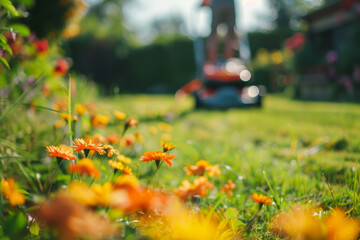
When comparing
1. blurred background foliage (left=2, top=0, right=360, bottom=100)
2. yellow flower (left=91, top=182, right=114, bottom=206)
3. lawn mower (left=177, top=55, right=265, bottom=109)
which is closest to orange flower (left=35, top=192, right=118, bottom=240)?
yellow flower (left=91, top=182, right=114, bottom=206)

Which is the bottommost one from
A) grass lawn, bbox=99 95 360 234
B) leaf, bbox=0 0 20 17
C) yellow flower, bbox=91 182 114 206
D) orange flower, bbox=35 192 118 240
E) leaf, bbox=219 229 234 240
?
grass lawn, bbox=99 95 360 234

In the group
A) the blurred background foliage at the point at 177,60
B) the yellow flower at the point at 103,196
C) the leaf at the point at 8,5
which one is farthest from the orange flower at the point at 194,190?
the blurred background foliage at the point at 177,60

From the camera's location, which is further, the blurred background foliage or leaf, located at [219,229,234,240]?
the blurred background foliage

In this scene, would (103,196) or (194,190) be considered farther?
(194,190)

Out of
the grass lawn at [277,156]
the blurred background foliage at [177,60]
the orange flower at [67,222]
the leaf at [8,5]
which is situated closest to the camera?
the orange flower at [67,222]

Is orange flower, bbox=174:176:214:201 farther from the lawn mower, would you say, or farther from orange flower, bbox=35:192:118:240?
the lawn mower

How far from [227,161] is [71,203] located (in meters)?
1.36

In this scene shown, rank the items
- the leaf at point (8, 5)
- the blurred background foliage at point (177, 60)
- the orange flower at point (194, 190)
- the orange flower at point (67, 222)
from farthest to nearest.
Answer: the blurred background foliage at point (177, 60), the orange flower at point (194, 190), the leaf at point (8, 5), the orange flower at point (67, 222)

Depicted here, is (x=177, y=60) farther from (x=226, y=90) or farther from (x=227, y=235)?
(x=227, y=235)

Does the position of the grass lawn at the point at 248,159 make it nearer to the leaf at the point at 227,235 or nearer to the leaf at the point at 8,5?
the leaf at the point at 227,235

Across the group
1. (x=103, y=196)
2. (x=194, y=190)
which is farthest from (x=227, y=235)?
(x=103, y=196)

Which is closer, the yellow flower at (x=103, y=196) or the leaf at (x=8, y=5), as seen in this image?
the yellow flower at (x=103, y=196)

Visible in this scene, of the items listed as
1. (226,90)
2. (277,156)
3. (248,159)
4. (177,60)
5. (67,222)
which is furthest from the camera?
(177,60)

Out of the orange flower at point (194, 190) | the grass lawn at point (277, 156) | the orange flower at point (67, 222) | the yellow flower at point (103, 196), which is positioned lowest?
the grass lawn at point (277, 156)
